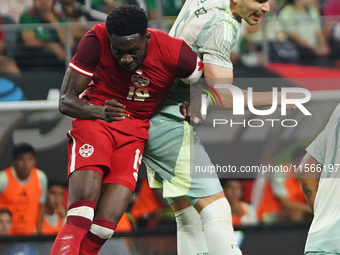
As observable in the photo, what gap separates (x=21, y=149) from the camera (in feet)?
15.0

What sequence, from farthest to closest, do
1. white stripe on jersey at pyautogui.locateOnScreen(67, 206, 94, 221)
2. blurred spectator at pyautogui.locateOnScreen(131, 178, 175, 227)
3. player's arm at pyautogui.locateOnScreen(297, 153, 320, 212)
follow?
blurred spectator at pyautogui.locateOnScreen(131, 178, 175, 227)
white stripe on jersey at pyautogui.locateOnScreen(67, 206, 94, 221)
player's arm at pyautogui.locateOnScreen(297, 153, 320, 212)

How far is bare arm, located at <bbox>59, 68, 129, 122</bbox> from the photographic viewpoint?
8.96 feet

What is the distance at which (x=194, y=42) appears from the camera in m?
3.08

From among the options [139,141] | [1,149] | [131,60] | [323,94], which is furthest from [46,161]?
[323,94]

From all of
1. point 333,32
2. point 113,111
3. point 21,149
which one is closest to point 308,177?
point 113,111

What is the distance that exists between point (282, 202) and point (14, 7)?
3587mm

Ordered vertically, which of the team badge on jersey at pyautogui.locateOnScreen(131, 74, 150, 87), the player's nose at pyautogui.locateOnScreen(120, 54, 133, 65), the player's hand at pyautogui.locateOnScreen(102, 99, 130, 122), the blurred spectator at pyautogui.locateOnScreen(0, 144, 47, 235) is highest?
the player's nose at pyautogui.locateOnScreen(120, 54, 133, 65)

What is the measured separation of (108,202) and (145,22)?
0.95 meters

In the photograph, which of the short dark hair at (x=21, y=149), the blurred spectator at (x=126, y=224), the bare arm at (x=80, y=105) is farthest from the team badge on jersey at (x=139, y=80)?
the short dark hair at (x=21, y=149)

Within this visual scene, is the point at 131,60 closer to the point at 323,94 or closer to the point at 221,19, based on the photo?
the point at 221,19

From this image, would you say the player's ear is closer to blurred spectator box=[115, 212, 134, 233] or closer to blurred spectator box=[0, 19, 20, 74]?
blurred spectator box=[115, 212, 134, 233]

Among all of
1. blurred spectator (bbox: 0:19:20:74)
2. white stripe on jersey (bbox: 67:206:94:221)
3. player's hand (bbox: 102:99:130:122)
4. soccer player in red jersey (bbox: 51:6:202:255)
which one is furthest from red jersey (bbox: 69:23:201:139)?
blurred spectator (bbox: 0:19:20:74)

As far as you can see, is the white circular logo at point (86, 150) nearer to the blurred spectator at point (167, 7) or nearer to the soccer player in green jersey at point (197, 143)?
the soccer player in green jersey at point (197, 143)

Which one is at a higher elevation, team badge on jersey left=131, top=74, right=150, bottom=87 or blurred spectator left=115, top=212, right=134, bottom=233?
team badge on jersey left=131, top=74, right=150, bottom=87
